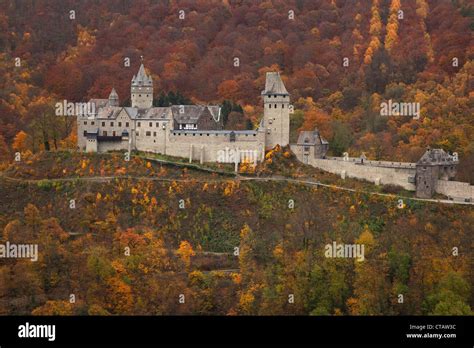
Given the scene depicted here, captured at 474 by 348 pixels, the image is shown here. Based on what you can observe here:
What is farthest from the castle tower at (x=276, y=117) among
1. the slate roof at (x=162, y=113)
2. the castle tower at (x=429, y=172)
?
the castle tower at (x=429, y=172)

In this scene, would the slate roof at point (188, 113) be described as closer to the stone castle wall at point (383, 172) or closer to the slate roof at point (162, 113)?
the slate roof at point (162, 113)

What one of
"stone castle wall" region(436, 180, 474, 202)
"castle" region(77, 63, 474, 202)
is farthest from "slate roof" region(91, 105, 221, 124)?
"stone castle wall" region(436, 180, 474, 202)

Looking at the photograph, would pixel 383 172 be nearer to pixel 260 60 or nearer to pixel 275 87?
pixel 275 87

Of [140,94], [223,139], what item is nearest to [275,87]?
[223,139]
